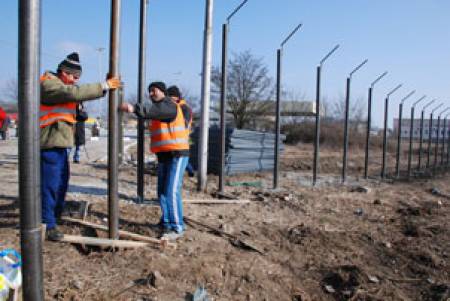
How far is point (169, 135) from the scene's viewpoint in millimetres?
4359

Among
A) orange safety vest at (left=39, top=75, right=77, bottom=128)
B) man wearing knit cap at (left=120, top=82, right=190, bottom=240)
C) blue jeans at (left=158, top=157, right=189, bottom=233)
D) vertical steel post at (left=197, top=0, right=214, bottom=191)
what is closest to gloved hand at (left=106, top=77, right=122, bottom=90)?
orange safety vest at (left=39, top=75, right=77, bottom=128)

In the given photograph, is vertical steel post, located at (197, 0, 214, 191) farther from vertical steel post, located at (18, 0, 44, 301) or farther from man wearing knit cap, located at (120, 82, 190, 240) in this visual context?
vertical steel post, located at (18, 0, 44, 301)

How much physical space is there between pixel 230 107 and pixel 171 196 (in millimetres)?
25118

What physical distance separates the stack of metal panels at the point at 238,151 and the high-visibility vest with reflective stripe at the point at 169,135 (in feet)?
17.6

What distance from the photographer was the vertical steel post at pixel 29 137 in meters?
1.97

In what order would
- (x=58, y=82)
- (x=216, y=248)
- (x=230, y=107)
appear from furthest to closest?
(x=230, y=107)
(x=216, y=248)
(x=58, y=82)

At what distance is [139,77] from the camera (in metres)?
5.58

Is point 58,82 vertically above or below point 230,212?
above

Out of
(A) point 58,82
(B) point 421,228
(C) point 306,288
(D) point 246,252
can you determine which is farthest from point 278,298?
(B) point 421,228

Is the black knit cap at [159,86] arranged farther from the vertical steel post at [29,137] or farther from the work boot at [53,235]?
the vertical steel post at [29,137]

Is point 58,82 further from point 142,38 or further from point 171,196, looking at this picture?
point 142,38

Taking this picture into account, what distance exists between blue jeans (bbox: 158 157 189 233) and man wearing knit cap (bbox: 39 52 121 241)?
1.03 metres

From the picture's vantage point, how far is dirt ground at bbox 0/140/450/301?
3311 mm

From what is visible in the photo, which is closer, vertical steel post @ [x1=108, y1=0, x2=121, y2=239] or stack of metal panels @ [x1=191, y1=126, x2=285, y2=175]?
vertical steel post @ [x1=108, y1=0, x2=121, y2=239]
